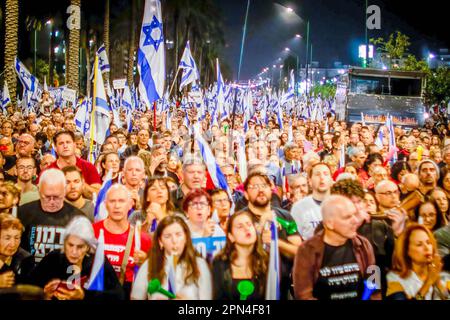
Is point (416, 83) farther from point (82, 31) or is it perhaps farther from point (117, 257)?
point (82, 31)

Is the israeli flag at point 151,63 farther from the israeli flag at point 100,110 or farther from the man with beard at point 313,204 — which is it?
the man with beard at point 313,204

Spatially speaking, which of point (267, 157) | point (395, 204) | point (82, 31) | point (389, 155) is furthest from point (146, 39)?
point (82, 31)

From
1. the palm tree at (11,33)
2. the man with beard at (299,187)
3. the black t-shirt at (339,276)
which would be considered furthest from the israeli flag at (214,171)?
the palm tree at (11,33)

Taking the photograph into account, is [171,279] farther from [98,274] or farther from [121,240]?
[121,240]

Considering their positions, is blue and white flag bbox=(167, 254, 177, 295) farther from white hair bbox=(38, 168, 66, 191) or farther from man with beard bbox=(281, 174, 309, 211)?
man with beard bbox=(281, 174, 309, 211)

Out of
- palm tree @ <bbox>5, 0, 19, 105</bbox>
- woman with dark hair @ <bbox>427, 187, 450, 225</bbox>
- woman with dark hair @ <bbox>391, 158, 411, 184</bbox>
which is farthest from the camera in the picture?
palm tree @ <bbox>5, 0, 19, 105</bbox>

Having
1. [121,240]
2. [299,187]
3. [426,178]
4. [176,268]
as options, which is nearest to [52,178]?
[121,240]

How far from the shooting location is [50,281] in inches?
155

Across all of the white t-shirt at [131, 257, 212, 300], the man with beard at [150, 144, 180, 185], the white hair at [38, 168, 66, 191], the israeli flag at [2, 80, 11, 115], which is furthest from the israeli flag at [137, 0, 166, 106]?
the israeli flag at [2, 80, 11, 115]

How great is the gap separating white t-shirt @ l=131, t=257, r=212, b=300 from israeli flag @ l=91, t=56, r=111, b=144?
4735mm

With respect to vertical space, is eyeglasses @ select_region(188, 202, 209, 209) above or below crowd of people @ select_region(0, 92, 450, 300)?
above

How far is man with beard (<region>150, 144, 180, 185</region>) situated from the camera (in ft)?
23.5

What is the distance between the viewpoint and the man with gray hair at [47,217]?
454 cm

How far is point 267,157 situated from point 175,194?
2.98 meters
